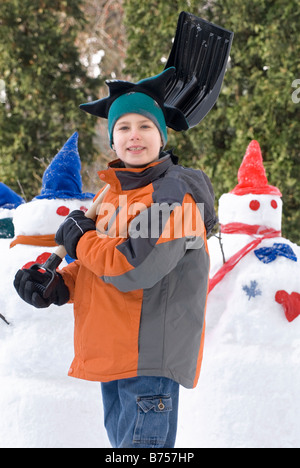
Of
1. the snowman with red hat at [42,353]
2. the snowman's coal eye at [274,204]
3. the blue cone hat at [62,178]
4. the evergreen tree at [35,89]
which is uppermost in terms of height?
the evergreen tree at [35,89]

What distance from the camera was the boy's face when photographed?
1.68 m

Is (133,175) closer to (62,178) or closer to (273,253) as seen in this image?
(62,178)

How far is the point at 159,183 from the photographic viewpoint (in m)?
1.59

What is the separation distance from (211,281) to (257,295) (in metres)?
0.24

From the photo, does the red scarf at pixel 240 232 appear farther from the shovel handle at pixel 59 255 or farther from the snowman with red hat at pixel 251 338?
the shovel handle at pixel 59 255

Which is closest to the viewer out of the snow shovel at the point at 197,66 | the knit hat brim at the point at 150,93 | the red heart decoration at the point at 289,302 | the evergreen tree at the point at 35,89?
the knit hat brim at the point at 150,93

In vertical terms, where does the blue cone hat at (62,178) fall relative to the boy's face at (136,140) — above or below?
below

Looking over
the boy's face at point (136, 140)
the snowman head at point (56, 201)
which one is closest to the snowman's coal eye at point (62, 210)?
the snowman head at point (56, 201)

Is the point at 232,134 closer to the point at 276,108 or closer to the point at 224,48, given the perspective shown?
the point at 276,108

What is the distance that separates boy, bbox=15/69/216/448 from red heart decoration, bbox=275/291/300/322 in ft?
3.42

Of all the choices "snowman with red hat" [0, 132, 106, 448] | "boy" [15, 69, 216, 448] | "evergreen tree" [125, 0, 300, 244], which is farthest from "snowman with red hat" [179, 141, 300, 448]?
"evergreen tree" [125, 0, 300, 244]

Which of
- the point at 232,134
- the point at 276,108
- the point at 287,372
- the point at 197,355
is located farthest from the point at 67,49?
the point at 197,355

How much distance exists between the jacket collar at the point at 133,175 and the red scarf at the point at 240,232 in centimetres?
114

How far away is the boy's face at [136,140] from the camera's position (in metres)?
1.68
